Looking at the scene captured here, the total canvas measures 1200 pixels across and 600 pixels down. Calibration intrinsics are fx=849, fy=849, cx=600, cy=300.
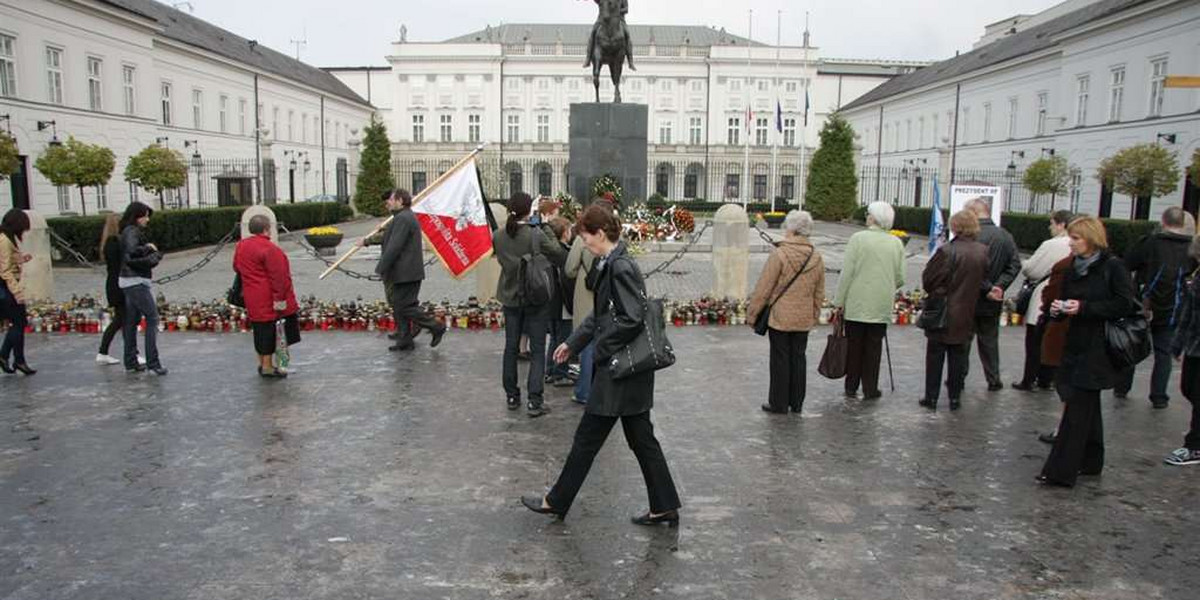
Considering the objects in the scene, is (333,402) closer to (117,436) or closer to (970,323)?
(117,436)

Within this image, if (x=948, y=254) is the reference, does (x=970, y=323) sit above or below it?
below

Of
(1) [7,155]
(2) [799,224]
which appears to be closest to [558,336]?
(2) [799,224]

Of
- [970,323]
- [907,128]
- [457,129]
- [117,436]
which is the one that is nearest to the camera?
[117,436]

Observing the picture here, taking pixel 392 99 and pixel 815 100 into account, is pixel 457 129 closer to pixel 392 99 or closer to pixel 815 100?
pixel 392 99

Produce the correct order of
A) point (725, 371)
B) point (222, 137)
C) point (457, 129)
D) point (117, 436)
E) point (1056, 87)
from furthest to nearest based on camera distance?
point (457, 129), point (222, 137), point (1056, 87), point (725, 371), point (117, 436)

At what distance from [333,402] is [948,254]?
566 cm

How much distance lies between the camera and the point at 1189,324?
6324mm

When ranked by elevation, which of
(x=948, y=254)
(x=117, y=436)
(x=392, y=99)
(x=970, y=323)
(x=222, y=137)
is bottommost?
(x=117, y=436)

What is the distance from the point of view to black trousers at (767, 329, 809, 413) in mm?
7352

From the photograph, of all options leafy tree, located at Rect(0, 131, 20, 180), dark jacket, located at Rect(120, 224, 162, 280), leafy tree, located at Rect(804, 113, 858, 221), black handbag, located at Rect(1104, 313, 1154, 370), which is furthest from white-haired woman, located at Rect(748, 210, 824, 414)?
leafy tree, located at Rect(804, 113, 858, 221)

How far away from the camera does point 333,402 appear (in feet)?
25.4

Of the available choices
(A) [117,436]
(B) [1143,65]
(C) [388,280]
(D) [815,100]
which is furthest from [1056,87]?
(A) [117,436]

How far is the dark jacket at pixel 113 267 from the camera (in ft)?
27.9

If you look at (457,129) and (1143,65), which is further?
(457,129)
